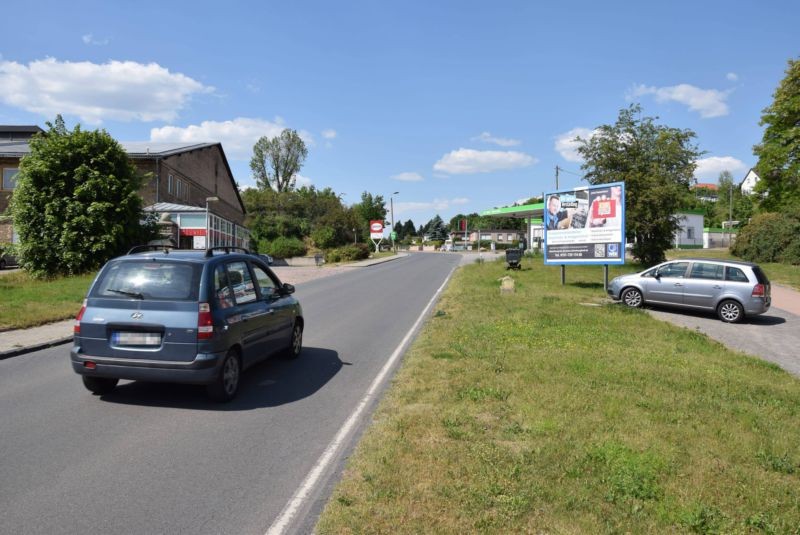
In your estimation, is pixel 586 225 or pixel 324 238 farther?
pixel 324 238

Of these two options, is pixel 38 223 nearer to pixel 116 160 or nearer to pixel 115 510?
pixel 116 160

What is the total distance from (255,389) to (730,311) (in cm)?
1283

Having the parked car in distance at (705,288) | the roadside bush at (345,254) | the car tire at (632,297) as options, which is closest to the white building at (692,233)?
the roadside bush at (345,254)

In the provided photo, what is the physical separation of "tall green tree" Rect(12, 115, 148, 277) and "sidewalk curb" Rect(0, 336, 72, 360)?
14164 millimetres

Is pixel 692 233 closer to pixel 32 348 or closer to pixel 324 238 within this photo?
pixel 324 238

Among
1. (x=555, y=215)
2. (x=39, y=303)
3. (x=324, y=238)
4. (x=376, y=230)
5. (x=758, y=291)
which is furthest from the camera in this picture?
(x=376, y=230)

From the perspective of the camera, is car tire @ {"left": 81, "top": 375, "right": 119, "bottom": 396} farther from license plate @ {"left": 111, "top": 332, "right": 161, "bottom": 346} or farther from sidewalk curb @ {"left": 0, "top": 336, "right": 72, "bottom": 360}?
sidewalk curb @ {"left": 0, "top": 336, "right": 72, "bottom": 360}

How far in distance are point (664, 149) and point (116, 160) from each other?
3448 centimetres

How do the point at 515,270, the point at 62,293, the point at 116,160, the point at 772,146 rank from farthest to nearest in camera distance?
the point at 772,146, the point at 515,270, the point at 116,160, the point at 62,293

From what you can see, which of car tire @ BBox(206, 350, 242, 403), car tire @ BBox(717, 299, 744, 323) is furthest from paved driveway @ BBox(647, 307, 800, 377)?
car tire @ BBox(206, 350, 242, 403)

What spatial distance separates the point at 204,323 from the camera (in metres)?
5.80

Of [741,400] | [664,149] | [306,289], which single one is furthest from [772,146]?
[741,400]

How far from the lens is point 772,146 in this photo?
37.2m

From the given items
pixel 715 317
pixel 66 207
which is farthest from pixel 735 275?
pixel 66 207
